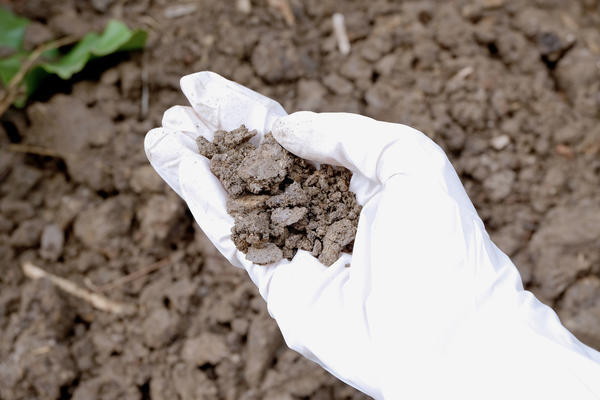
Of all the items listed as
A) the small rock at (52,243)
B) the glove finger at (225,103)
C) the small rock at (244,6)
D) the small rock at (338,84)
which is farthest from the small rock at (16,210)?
the small rock at (338,84)

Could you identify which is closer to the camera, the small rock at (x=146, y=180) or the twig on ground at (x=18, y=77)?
the small rock at (x=146, y=180)

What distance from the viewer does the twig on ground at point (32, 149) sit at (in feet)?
8.60

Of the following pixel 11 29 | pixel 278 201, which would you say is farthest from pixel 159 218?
pixel 11 29

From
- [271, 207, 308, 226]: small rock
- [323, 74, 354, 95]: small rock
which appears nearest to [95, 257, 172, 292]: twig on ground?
[271, 207, 308, 226]: small rock

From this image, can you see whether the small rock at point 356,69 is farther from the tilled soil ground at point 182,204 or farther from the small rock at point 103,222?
the small rock at point 103,222

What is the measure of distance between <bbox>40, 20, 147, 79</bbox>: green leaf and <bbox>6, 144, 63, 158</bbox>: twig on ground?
0.38 m

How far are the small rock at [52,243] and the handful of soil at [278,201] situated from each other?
112cm

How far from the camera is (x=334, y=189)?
177 cm

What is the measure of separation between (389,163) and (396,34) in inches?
59.0

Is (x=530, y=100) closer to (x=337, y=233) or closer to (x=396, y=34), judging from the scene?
(x=396, y=34)

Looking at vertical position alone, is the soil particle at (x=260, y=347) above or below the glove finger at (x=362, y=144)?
below

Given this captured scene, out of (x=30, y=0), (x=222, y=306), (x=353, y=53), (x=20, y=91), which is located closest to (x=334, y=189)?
(x=222, y=306)

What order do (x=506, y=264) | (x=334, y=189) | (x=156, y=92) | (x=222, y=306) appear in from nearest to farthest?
(x=506, y=264) → (x=334, y=189) → (x=222, y=306) → (x=156, y=92)

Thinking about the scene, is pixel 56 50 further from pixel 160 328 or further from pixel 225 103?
pixel 160 328
